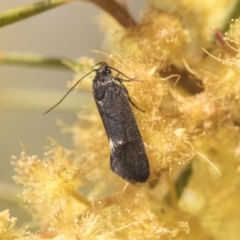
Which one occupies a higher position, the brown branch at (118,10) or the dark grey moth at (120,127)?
the brown branch at (118,10)

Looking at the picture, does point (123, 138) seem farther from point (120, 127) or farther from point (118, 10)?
point (118, 10)

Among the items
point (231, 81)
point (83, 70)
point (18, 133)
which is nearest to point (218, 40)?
point (231, 81)

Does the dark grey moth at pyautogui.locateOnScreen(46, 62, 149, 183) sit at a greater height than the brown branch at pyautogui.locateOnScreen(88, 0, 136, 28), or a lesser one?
lesser

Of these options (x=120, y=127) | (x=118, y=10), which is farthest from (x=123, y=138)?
(x=118, y=10)
